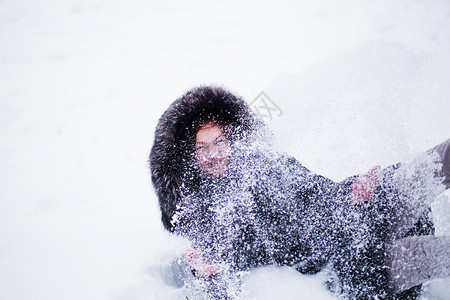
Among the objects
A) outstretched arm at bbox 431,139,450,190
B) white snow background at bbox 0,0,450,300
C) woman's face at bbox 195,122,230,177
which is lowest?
outstretched arm at bbox 431,139,450,190

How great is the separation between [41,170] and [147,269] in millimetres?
1799

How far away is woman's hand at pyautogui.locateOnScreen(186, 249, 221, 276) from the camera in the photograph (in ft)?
4.75

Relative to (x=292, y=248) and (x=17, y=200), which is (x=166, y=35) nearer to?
(x=17, y=200)

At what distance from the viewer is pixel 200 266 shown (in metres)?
1.48

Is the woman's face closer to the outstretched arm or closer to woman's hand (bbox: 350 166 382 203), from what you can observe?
woman's hand (bbox: 350 166 382 203)

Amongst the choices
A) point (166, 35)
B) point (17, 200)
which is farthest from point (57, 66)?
point (17, 200)

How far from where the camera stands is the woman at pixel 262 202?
138 cm

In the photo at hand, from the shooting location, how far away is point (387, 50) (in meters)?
2.71

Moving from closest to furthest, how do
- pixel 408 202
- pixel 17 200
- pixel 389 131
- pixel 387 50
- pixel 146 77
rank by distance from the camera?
pixel 408 202, pixel 389 131, pixel 17 200, pixel 387 50, pixel 146 77

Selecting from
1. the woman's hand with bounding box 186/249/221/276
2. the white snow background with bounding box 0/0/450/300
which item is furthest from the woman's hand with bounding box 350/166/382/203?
the woman's hand with bounding box 186/249/221/276

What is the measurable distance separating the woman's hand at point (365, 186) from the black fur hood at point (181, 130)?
0.71m

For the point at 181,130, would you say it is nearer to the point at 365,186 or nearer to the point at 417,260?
the point at 365,186

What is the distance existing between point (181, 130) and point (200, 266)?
0.80 meters

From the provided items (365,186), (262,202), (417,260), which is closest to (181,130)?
(262,202)
